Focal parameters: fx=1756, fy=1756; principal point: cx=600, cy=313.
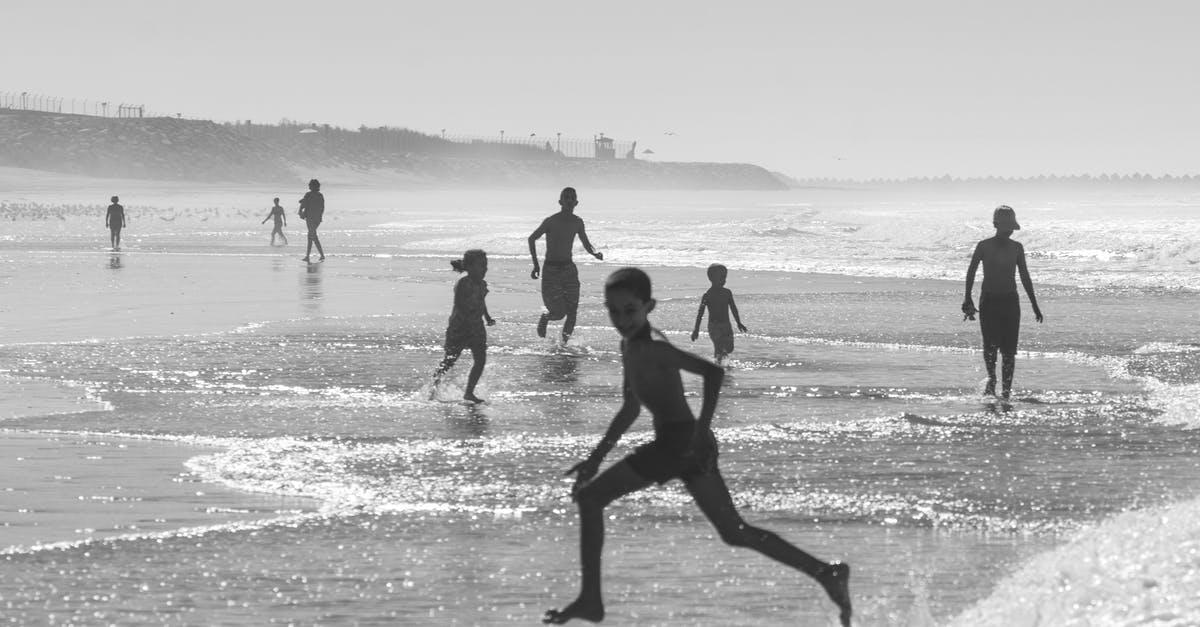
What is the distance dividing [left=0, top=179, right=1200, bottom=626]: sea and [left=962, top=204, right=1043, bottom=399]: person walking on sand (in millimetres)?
378

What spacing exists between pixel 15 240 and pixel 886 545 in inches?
1732

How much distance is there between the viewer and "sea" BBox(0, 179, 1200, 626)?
6.98 meters

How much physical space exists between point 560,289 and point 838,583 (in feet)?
37.7

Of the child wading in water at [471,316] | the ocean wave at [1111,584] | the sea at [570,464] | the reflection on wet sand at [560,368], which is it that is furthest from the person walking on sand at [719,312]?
the ocean wave at [1111,584]

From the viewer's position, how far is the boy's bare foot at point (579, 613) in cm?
618

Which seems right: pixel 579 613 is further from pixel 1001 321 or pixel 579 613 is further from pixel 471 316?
pixel 1001 321

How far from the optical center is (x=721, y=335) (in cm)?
1575

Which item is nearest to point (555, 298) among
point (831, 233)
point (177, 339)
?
point (177, 339)

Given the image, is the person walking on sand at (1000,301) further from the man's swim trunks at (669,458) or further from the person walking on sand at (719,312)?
the man's swim trunks at (669,458)

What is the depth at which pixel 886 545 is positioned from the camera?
319 inches

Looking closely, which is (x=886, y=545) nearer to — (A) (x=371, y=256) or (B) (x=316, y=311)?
(B) (x=316, y=311)

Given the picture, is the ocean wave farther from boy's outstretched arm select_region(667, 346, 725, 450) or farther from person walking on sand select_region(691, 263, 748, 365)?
person walking on sand select_region(691, 263, 748, 365)

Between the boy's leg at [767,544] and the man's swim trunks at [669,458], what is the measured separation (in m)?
0.11

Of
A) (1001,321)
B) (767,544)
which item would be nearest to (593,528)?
(767,544)
